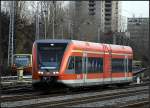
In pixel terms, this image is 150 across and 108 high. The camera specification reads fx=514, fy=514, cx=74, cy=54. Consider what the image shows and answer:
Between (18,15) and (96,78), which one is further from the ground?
(18,15)

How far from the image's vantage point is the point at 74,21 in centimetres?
8219

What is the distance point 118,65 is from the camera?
31531mm

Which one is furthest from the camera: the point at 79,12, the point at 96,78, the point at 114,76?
the point at 79,12

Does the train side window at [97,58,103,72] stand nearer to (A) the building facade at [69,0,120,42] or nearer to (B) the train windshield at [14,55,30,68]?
(B) the train windshield at [14,55,30,68]

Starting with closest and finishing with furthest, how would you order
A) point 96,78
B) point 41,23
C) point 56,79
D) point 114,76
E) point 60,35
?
point 56,79 < point 96,78 < point 114,76 < point 41,23 < point 60,35

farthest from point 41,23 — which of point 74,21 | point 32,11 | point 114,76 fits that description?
point 114,76

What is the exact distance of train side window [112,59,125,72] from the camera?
101 ft

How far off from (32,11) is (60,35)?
746 cm

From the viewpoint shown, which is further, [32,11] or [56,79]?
[32,11]

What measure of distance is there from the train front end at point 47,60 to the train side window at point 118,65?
6880mm

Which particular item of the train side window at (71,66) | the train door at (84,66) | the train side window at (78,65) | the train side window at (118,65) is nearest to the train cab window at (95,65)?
Answer: the train door at (84,66)

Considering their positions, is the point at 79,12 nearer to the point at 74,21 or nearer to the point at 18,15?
the point at 74,21

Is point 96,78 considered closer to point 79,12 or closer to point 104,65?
point 104,65

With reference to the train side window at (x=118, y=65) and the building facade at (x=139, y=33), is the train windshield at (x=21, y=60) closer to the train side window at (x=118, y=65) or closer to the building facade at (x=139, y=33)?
the building facade at (x=139, y=33)
